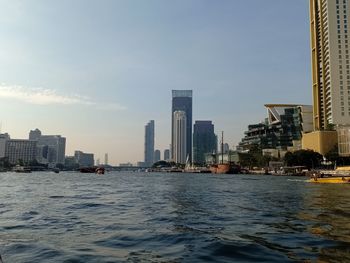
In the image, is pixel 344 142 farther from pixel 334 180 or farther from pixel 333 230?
pixel 333 230

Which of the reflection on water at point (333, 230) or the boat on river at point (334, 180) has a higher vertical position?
the boat on river at point (334, 180)

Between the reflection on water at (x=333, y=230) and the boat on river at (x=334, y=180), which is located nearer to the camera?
the reflection on water at (x=333, y=230)

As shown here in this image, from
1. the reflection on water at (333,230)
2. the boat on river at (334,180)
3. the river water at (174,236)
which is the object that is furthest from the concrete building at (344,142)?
the river water at (174,236)

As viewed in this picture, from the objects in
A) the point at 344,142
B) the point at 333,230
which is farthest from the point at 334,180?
the point at 344,142

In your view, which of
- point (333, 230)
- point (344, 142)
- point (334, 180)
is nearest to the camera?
point (333, 230)

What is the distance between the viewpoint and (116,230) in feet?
71.3

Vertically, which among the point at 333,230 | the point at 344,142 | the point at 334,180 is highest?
the point at 344,142

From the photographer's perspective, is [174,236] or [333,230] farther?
[333,230]

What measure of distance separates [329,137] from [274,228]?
188 metres

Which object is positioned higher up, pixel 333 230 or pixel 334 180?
pixel 334 180

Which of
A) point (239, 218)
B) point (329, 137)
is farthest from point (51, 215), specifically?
point (329, 137)

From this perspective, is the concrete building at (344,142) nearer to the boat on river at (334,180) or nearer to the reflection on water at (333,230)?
the boat on river at (334,180)

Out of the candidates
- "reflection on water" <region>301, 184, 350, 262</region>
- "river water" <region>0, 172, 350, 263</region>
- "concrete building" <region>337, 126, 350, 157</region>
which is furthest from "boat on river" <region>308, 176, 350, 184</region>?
"concrete building" <region>337, 126, 350, 157</region>

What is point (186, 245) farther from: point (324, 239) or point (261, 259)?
point (324, 239)
